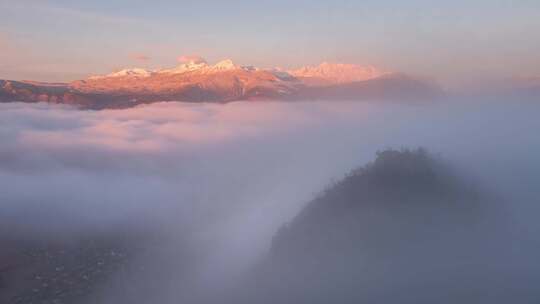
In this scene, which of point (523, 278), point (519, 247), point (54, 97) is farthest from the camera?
point (54, 97)

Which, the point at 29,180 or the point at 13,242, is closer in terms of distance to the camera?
the point at 13,242

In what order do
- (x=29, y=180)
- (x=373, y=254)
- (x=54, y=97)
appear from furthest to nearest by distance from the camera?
(x=54, y=97), (x=29, y=180), (x=373, y=254)

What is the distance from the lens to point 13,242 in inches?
1566

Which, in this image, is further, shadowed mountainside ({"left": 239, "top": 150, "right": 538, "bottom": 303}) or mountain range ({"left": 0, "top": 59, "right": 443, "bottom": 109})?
mountain range ({"left": 0, "top": 59, "right": 443, "bottom": 109})

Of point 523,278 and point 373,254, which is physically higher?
point 523,278

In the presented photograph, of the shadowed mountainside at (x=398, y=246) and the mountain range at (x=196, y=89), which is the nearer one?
the shadowed mountainside at (x=398, y=246)

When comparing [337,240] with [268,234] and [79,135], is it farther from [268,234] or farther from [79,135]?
[79,135]

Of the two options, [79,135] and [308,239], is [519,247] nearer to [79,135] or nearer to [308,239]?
[308,239]

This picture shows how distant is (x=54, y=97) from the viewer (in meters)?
101

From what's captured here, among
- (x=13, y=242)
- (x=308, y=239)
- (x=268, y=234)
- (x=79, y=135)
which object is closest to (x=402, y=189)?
(x=308, y=239)

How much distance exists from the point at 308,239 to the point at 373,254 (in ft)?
19.7

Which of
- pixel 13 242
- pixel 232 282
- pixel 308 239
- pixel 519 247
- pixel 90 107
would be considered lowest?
pixel 13 242

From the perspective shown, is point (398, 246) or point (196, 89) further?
point (196, 89)

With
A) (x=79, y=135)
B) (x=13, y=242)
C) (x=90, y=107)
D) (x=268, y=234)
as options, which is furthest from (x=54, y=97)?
(x=268, y=234)
